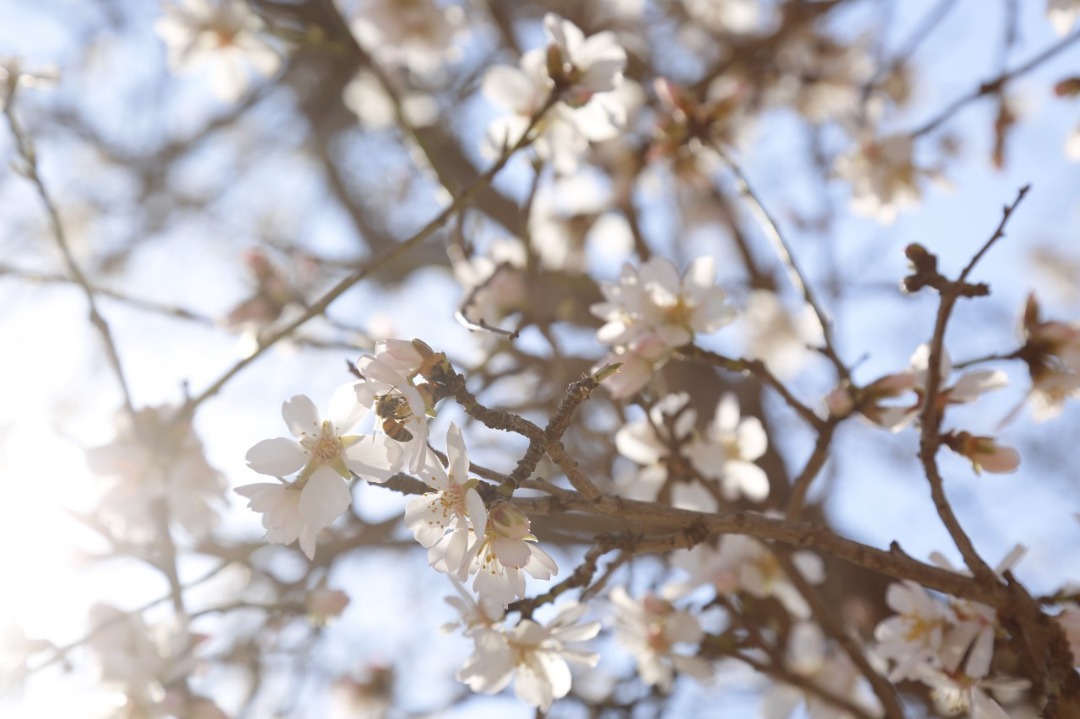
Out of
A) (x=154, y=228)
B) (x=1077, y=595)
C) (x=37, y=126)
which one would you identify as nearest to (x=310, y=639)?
(x=1077, y=595)

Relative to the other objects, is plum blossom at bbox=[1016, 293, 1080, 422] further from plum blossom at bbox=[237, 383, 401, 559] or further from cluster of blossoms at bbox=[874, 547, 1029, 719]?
plum blossom at bbox=[237, 383, 401, 559]

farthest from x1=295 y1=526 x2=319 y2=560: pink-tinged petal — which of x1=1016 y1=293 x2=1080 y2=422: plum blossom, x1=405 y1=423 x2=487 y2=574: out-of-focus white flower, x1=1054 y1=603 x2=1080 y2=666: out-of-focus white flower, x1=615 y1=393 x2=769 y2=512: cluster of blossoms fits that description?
x1=1016 y1=293 x2=1080 y2=422: plum blossom

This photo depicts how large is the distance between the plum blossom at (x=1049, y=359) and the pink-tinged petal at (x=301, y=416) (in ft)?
3.73

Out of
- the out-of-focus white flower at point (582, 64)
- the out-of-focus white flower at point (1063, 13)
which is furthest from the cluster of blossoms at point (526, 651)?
the out-of-focus white flower at point (1063, 13)

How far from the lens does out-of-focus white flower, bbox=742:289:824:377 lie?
12.3ft

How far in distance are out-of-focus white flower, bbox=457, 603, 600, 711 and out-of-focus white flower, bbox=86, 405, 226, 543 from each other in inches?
26.5

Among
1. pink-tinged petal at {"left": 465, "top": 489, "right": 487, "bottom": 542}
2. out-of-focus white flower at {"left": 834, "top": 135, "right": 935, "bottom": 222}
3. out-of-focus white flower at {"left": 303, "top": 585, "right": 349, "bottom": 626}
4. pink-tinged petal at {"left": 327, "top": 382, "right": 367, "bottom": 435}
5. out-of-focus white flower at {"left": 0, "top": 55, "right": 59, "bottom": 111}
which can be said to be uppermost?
out-of-focus white flower at {"left": 834, "top": 135, "right": 935, "bottom": 222}

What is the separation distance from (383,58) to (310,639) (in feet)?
6.21

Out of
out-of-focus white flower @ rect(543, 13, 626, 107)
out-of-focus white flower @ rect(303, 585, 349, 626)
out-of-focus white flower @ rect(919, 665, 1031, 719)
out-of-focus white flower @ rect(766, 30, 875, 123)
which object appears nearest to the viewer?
out-of-focus white flower @ rect(919, 665, 1031, 719)

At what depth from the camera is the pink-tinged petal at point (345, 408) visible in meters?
1.09

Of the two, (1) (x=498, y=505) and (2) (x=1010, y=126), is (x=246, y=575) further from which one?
(2) (x=1010, y=126)

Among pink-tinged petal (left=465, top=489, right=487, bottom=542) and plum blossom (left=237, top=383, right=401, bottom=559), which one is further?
plum blossom (left=237, top=383, right=401, bottom=559)

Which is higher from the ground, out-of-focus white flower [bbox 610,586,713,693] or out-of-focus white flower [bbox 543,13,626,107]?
out-of-focus white flower [bbox 543,13,626,107]

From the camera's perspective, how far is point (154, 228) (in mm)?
3746
